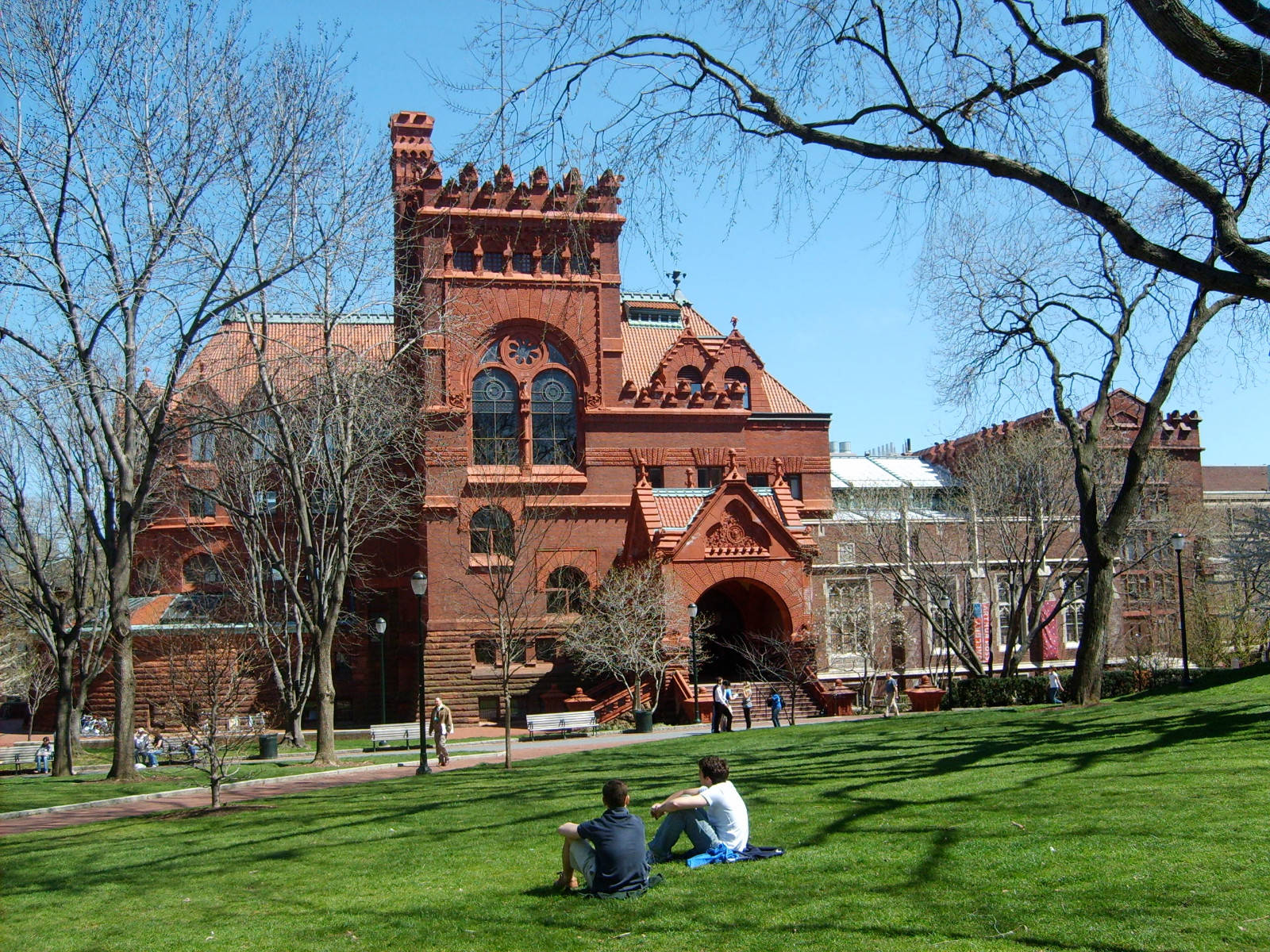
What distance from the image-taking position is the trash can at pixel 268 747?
29.2 metres

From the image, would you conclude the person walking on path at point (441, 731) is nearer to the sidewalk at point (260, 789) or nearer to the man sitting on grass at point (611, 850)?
the sidewalk at point (260, 789)

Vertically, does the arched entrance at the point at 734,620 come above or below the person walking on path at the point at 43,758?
above

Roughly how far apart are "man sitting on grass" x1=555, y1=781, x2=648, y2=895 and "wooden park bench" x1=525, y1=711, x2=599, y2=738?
2444cm

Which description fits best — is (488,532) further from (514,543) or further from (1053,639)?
(1053,639)

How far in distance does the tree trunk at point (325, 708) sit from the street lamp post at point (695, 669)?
32.4 ft

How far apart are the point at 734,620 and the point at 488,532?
37.6 ft

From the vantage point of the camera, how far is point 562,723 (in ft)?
109

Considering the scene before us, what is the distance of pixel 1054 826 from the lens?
381 inches

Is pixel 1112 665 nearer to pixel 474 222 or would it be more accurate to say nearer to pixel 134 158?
pixel 474 222

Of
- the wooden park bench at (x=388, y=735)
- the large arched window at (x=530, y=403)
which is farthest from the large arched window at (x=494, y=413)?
the wooden park bench at (x=388, y=735)

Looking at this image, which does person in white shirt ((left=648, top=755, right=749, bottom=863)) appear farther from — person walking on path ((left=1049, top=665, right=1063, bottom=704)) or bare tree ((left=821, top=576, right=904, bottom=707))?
bare tree ((left=821, top=576, right=904, bottom=707))

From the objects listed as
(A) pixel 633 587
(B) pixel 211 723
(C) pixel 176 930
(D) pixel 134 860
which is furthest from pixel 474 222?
(C) pixel 176 930

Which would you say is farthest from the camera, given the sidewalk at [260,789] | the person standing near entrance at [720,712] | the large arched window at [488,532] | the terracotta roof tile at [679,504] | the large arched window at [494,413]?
the large arched window at [494,413]

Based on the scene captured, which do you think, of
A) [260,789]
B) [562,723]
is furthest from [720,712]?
[260,789]
